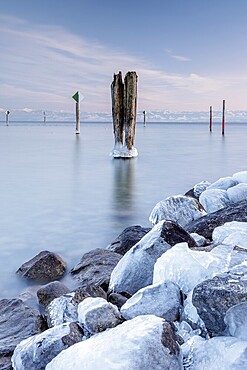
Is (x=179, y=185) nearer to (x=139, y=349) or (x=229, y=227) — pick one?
(x=229, y=227)

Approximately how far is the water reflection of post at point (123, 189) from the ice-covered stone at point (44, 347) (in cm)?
281

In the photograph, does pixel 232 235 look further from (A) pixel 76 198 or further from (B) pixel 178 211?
(A) pixel 76 198

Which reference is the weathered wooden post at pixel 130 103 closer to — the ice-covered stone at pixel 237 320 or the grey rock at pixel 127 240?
the grey rock at pixel 127 240

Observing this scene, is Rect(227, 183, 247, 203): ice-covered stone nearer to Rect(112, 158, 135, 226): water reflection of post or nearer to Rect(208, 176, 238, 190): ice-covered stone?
Rect(208, 176, 238, 190): ice-covered stone

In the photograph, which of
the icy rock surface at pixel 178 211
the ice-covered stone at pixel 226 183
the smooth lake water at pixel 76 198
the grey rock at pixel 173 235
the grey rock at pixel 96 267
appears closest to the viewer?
the grey rock at pixel 173 235

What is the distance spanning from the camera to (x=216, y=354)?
157 cm

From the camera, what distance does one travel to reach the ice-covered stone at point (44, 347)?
1.70 metres

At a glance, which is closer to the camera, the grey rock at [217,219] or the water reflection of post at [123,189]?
the grey rock at [217,219]

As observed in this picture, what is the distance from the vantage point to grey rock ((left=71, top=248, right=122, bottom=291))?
2.81 metres

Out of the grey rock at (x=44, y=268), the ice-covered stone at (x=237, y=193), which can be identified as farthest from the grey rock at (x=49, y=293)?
the ice-covered stone at (x=237, y=193)

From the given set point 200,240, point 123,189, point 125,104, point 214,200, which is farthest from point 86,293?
point 125,104

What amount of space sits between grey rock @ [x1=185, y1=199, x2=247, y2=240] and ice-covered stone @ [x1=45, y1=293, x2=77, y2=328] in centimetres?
150

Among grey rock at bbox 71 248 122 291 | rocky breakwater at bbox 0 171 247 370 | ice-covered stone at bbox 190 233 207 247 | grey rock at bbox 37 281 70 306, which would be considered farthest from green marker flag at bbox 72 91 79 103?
grey rock at bbox 37 281 70 306

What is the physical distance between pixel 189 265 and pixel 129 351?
69 centimetres
